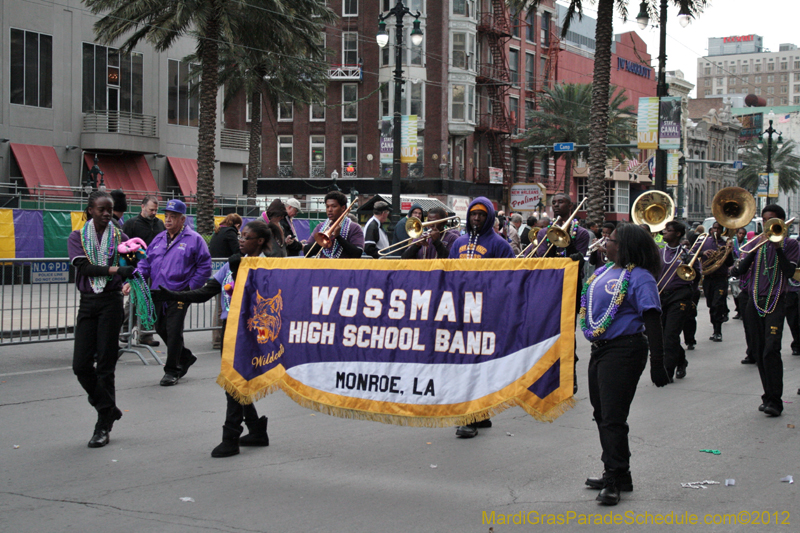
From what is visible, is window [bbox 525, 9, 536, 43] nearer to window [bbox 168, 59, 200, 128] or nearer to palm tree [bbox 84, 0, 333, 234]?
window [bbox 168, 59, 200, 128]

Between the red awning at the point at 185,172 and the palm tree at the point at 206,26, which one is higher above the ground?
the palm tree at the point at 206,26

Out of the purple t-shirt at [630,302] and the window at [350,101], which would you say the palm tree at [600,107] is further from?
the window at [350,101]

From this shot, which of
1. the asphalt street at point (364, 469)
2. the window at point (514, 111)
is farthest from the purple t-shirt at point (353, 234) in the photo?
the window at point (514, 111)

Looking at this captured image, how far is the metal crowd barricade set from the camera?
1034cm

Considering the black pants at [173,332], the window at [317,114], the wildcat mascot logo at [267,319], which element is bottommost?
the black pants at [173,332]

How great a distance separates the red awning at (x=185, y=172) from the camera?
3600cm

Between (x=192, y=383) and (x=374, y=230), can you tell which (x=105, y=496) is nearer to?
(x=192, y=383)

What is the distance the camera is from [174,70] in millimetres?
36344

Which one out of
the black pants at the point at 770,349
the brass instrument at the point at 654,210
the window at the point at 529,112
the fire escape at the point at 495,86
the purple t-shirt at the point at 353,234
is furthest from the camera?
the window at the point at 529,112

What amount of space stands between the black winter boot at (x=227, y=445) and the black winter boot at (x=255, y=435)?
28cm

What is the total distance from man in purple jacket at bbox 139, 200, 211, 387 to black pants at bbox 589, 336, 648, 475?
5206mm

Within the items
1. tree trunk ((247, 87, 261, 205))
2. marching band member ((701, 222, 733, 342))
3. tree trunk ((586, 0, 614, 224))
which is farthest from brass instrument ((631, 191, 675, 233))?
tree trunk ((247, 87, 261, 205))

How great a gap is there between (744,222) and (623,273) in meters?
5.74

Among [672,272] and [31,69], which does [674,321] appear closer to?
[672,272]
